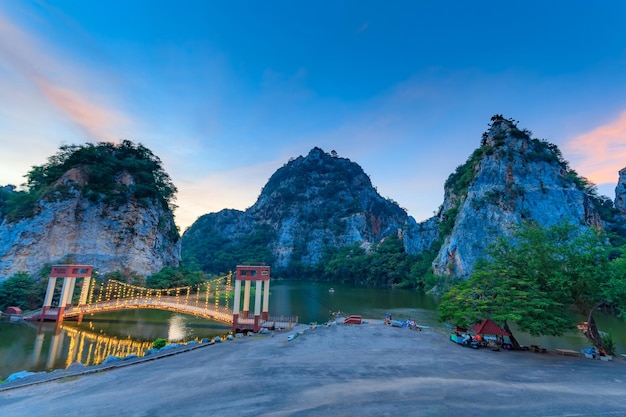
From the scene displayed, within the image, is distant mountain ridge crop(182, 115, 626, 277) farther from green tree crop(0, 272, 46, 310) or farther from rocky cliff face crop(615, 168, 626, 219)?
green tree crop(0, 272, 46, 310)

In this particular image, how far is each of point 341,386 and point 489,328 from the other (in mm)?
9911

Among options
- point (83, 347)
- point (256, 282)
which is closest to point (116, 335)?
point (83, 347)

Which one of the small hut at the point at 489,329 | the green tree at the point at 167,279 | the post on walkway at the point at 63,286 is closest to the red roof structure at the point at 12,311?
the post on walkway at the point at 63,286

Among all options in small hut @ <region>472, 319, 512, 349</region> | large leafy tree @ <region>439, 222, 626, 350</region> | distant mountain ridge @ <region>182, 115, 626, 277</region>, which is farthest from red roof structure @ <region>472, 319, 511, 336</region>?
distant mountain ridge @ <region>182, 115, 626, 277</region>

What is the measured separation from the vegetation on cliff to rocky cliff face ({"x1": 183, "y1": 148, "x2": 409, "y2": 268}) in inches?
2590

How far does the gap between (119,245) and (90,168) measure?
13659 millimetres

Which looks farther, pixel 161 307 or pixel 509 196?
pixel 509 196

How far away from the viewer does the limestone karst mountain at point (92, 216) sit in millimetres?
34844

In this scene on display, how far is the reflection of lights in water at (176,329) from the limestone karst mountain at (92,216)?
656 inches

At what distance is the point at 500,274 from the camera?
1642 cm

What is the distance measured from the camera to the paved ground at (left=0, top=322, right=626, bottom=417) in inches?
303

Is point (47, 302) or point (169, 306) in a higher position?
point (47, 302)

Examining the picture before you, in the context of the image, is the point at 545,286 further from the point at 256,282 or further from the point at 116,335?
the point at 116,335

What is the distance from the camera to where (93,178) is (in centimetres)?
4434
